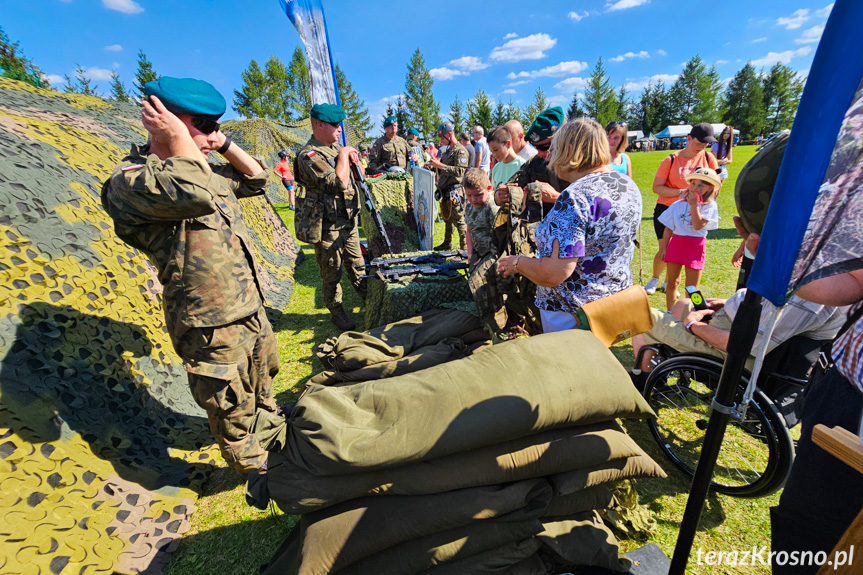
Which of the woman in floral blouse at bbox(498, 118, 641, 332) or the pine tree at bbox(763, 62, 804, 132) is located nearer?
the woman in floral blouse at bbox(498, 118, 641, 332)

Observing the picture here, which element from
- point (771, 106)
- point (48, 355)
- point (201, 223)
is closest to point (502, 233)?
point (201, 223)

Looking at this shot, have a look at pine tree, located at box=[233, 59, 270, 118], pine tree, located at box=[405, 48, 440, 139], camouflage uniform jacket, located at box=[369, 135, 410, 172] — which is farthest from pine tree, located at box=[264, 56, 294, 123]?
camouflage uniform jacket, located at box=[369, 135, 410, 172]

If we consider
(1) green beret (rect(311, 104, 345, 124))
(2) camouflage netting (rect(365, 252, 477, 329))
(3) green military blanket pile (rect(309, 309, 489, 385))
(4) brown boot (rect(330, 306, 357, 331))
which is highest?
(1) green beret (rect(311, 104, 345, 124))

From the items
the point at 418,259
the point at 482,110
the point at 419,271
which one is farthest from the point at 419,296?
the point at 482,110

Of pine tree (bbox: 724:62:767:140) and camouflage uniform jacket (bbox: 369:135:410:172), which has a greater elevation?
pine tree (bbox: 724:62:767:140)

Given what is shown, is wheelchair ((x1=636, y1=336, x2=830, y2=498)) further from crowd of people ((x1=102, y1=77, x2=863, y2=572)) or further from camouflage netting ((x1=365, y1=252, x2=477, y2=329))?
camouflage netting ((x1=365, y1=252, x2=477, y2=329))

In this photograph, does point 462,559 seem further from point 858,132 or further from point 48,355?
point 48,355

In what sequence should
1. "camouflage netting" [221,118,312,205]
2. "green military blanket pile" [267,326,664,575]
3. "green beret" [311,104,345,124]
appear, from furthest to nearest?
"camouflage netting" [221,118,312,205] → "green beret" [311,104,345,124] → "green military blanket pile" [267,326,664,575]

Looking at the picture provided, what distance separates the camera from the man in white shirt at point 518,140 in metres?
4.29

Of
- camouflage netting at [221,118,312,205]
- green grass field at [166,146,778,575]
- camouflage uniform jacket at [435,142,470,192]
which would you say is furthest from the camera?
camouflage netting at [221,118,312,205]

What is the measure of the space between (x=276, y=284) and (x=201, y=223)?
3713 millimetres

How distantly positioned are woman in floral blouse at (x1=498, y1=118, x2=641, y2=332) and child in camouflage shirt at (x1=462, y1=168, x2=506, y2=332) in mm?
602

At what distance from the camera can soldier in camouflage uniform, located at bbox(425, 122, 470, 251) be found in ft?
22.2

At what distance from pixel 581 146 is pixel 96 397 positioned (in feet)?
10.2
